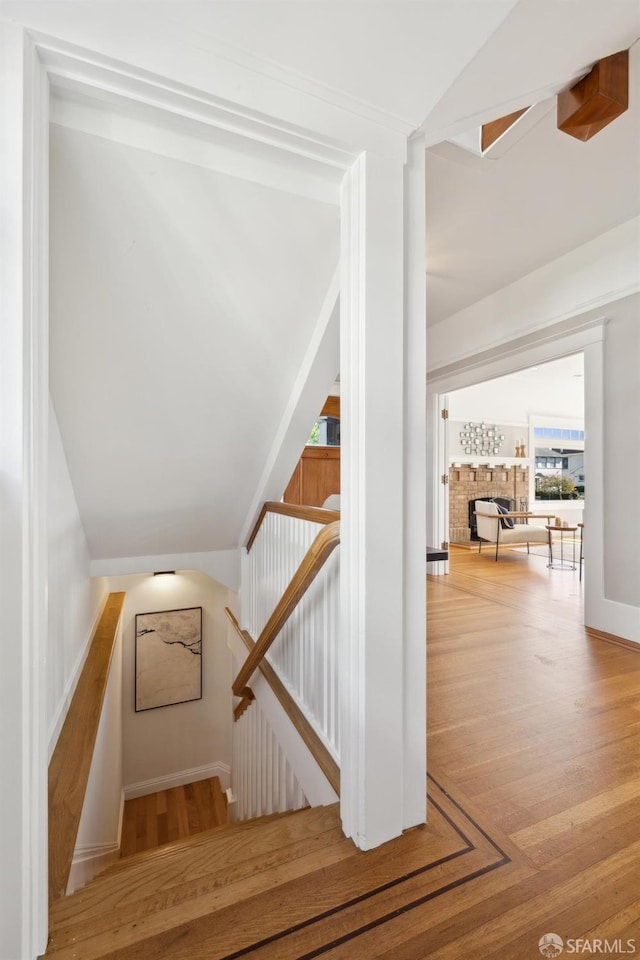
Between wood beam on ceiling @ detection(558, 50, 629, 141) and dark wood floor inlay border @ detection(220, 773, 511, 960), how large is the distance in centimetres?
259

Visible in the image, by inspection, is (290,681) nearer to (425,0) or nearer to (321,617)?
(321,617)

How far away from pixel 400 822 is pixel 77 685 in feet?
6.13

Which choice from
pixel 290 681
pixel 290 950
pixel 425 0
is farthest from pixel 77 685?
pixel 425 0

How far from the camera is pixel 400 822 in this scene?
1287 millimetres

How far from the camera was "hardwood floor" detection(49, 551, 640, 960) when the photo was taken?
99 centimetres

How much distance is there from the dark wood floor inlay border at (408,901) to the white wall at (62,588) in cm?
109

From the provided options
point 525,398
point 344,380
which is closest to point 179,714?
point 344,380

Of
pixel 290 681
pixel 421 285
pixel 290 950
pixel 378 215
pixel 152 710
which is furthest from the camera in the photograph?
pixel 152 710

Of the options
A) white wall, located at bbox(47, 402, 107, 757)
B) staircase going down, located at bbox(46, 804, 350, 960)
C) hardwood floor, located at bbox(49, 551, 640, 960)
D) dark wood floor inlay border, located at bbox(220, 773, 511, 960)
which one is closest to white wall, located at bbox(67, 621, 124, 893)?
white wall, located at bbox(47, 402, 107, 757)

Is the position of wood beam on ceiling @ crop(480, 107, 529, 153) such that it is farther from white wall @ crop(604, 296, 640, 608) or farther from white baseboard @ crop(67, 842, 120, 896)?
white baseboard @ crop(67, 842, 120, 896)

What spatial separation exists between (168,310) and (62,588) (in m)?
1.31

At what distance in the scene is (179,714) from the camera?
190 inches

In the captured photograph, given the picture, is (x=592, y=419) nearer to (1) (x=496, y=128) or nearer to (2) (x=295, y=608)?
(1) (x=496, y=128)

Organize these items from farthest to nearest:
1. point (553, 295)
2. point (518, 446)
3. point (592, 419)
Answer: point (518, 446), point (553, 295), point (592, 419)
